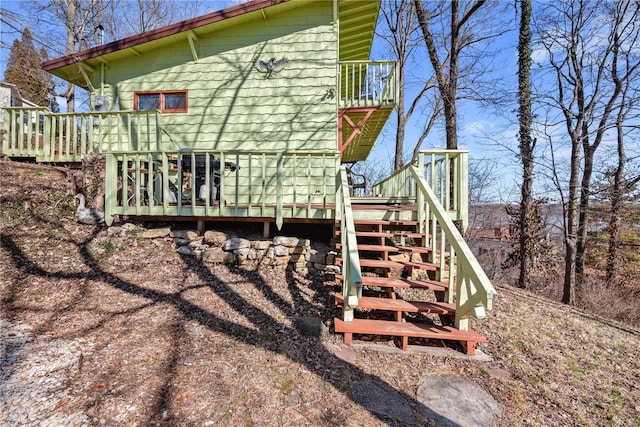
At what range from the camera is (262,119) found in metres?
6.61

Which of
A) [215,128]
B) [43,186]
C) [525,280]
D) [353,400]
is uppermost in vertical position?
[215,128]

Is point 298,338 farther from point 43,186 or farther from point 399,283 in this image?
point 43,186

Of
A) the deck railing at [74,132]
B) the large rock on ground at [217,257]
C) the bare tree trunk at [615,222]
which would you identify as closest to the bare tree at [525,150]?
the bare tree trunk at [615,222]

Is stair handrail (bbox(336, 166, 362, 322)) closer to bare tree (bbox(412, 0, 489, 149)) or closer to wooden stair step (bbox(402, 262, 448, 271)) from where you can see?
wooden stair step (bbox(402, 262, 448, 271))

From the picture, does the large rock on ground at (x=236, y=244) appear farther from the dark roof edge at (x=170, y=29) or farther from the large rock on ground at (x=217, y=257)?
the dark roof edge at (x=170, y=29)

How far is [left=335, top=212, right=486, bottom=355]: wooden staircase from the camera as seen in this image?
9.96 feet

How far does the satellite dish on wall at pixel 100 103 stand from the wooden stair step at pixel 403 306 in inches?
278

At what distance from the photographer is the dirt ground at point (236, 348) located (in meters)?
2.19

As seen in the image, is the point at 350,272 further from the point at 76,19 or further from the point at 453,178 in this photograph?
the point at 76,19

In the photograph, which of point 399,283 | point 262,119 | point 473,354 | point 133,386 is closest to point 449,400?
point 473,354

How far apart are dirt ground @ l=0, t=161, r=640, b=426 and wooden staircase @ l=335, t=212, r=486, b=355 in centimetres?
22

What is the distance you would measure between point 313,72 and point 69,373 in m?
6.23

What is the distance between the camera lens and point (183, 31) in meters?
6.32

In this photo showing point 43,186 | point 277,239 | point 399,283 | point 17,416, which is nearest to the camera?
point 17,416
